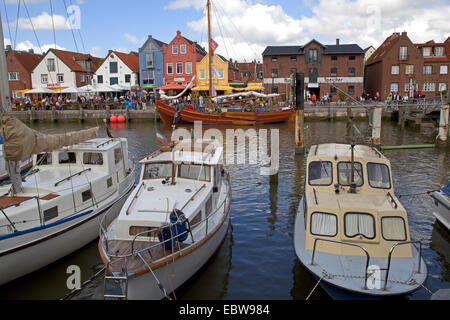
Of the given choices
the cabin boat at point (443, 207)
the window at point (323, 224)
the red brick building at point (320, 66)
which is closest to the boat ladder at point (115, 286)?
the window at point (323, 224)

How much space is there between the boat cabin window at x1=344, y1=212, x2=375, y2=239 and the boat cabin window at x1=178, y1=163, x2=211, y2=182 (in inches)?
175

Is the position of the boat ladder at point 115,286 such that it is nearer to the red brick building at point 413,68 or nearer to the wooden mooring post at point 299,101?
the wooden mooring post at point 299,101

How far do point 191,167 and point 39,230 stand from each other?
15.1 ft

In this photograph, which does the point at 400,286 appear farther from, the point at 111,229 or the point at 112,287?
the point at 111,229

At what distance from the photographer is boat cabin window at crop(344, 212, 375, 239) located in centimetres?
873

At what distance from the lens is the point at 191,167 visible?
11609mm

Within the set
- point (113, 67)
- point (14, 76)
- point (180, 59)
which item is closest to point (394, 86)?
point (180, 59)

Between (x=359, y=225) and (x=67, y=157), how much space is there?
33.6 feet

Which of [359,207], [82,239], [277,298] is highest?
[359,207]

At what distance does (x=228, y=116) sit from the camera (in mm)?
41688

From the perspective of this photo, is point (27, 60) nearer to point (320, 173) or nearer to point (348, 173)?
point (320, 173)

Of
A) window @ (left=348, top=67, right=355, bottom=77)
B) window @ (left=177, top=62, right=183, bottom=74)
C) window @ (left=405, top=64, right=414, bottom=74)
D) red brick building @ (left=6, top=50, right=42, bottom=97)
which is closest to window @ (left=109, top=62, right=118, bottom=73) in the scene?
window @ (left=177, top=62, right=183, bottom=74)

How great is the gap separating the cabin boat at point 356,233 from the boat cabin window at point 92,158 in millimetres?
7405

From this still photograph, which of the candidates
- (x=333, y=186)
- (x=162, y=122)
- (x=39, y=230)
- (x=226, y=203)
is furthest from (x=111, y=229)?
(x=162, y=122)
